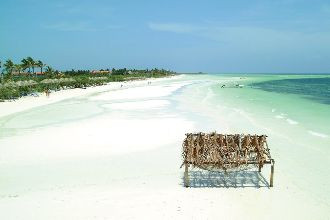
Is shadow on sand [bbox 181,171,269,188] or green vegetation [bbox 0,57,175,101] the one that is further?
green vegetation [bbox 0,57,175,101]

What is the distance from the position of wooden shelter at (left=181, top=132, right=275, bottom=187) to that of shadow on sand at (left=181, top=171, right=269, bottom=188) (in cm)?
47

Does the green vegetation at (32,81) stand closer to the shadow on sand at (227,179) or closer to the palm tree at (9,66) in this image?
the palm tree at (9,66)

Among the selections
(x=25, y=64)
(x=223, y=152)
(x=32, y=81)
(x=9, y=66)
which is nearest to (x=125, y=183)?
(x=223, y=152)

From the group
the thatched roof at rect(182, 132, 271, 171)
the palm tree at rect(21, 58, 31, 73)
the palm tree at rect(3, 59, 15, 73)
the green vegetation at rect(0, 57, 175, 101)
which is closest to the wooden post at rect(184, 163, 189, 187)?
the thatched roof at rect(182, 132, 271, 171)

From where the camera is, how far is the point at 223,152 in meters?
10.3

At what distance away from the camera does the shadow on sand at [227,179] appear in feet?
34.3

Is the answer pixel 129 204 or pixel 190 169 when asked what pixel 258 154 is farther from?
pixel 129 204

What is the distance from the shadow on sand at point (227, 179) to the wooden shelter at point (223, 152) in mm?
471

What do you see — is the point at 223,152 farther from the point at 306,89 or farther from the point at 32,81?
the point at 306,89

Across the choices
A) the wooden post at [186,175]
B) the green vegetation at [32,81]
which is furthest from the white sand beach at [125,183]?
the green vegetation at [32,81]

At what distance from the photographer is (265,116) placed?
26.0 m

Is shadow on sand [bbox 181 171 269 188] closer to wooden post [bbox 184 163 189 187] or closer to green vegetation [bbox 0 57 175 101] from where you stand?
wooden post [bbox 184 163 189 187]

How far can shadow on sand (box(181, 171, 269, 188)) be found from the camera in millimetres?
10453

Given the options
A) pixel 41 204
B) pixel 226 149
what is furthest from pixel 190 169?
pixel 41 204
